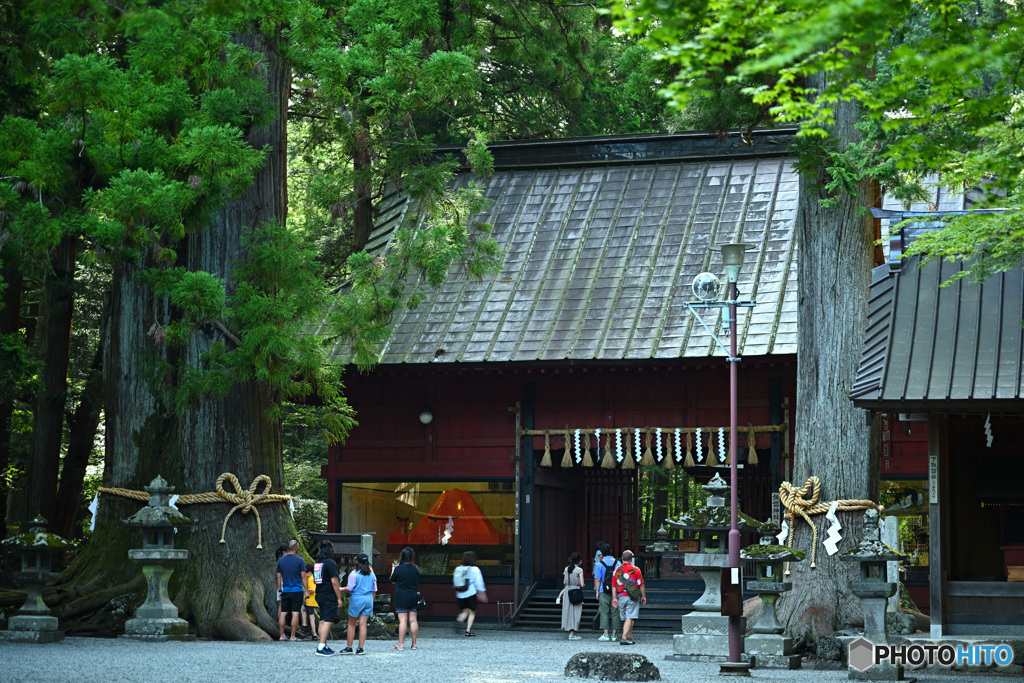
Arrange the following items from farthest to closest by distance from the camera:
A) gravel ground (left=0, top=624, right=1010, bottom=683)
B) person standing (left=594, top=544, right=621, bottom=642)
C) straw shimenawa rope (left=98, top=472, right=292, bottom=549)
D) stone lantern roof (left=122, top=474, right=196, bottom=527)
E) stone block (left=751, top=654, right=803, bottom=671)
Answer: person standing (left=594, top=544, right=621, bottom=642) → straw shimenawa rope (left=98, top=472, right=292, bottom=549) → stone lantern roof (left=122, top=474, right=196, bottom=527) → stone block (left=751, top=654, right=803, bottom=671) → gravel ground (left=0, top=624, right=1010, bottom=683)

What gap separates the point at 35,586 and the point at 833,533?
10.0 meters

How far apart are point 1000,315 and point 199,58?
9680 mm

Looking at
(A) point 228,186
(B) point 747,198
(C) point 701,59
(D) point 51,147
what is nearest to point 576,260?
(B) point 747,198

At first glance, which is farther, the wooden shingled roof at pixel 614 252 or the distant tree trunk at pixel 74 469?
the distant tree trunk at pixel 74 469

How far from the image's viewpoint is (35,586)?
14.7 meters

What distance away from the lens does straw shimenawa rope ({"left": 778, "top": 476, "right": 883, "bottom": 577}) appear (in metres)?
15.1

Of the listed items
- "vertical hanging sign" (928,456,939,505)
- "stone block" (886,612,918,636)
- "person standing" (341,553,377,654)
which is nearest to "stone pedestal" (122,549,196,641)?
"person standing" (341,553,377,654)

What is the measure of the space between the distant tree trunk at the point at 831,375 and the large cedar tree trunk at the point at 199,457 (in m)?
7.05

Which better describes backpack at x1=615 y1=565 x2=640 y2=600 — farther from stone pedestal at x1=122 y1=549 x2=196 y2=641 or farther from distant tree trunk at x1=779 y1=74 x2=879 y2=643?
stone pedestal at x1=122 y1=549 x2=196 y2=641

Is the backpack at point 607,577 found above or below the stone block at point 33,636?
above

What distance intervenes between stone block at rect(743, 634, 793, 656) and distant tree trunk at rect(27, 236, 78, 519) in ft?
45.2

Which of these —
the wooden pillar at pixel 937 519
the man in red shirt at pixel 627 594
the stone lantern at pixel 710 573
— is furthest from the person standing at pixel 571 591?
the wooden pillar at pixel 937 519

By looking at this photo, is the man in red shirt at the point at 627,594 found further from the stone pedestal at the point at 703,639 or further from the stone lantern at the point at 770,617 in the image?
the stone lantern at the point at 770,617

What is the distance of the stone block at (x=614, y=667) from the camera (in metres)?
11.5
